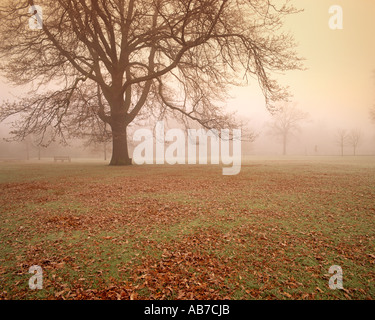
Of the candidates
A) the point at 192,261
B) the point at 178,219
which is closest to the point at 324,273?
the point at 192,261

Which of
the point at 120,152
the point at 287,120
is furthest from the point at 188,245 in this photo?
the point at 287,120

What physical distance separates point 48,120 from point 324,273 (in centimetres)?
1771

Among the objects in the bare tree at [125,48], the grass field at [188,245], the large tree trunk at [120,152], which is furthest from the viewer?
the large tree trunk at [120,152]

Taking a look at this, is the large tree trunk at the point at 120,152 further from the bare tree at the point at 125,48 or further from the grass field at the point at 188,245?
the grass field at the point at 188,245

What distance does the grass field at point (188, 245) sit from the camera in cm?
325

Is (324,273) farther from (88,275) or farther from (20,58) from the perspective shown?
(20,58)

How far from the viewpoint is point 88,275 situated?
3555 millimetres

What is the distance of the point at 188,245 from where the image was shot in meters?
4.47

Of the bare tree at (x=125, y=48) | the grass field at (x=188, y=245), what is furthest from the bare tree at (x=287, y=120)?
the grass field at (x=188, y=245)

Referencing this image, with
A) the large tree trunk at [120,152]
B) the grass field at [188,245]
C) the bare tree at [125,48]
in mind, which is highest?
the bare tree at [125,48]

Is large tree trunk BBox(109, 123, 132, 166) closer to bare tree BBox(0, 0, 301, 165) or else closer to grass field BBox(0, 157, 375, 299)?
bare tree BBox(0, 0, 301, 165)

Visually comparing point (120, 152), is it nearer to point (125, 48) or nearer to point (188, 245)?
point (125, 48)

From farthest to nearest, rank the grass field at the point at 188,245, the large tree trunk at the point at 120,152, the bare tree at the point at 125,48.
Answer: the large tree trunk at the point at 120,152 → the bare tree at the point at 125,48 → the grass field at the point at 188,245

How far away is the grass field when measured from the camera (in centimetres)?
325
